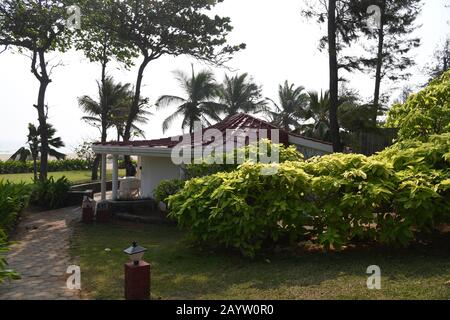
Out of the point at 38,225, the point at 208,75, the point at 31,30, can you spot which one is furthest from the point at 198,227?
the point at 208,75

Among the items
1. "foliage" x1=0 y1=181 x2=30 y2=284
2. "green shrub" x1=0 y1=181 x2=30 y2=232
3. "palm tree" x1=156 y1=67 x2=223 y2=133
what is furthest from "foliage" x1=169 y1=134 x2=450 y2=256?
"palm tree" x1=156 y1=67 x2=223 y2=133

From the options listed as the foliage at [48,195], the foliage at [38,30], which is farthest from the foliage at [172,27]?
the foliage at [48,195]

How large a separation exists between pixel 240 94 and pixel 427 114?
30246 millimetres

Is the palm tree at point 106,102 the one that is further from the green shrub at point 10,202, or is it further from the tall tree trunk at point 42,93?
the green shrub at point 10,202

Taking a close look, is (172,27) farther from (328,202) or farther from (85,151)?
(85,151)

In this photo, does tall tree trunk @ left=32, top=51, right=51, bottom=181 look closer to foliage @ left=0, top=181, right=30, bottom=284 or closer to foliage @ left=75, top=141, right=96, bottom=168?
foliage @ left=0, top=181, right=30, bottom=284

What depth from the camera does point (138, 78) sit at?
809 inches

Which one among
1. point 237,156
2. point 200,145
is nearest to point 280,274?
point 237,156

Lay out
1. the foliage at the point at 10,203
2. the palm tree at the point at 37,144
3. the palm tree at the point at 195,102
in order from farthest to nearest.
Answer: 1. the palm tree at the point at 195,102
2. the palm tree at the point at 37,144
3. the foliage at the point at 10,203

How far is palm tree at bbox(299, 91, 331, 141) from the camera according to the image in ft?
57.4

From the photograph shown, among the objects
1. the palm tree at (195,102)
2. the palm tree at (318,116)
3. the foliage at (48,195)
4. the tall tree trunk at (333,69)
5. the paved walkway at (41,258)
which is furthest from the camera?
the palm tree at (195,102)

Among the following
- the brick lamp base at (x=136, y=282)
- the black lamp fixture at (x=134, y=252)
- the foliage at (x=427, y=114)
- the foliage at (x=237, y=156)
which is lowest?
the brick lamp base at (x=136, y=282)

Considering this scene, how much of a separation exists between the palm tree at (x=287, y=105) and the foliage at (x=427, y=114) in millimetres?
29232

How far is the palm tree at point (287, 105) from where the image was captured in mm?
38531
